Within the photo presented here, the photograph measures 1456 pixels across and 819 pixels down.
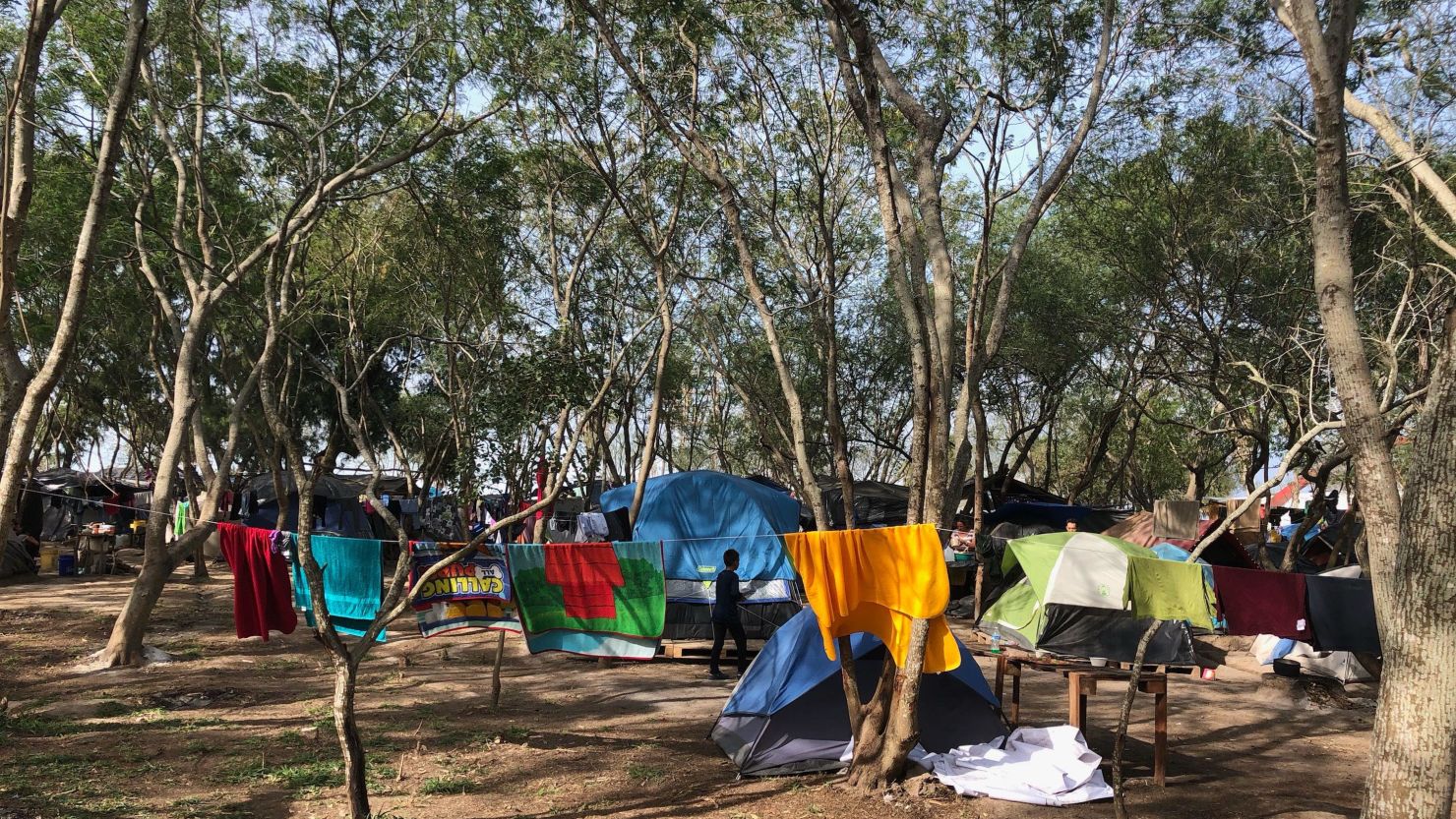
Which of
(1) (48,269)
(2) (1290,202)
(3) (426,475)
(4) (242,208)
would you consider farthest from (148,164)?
(2) (1290,202)

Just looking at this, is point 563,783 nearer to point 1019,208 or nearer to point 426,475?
point 426,475

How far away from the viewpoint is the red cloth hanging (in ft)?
30.0

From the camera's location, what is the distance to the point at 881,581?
6719 millimetres

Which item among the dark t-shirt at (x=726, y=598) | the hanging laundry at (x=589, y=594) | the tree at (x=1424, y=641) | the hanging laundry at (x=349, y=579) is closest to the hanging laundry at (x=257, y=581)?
the hanging laundry at (x=349, y=579)

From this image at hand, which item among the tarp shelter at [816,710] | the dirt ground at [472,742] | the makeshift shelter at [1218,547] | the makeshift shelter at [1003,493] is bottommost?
the dirt ground at [472,742]

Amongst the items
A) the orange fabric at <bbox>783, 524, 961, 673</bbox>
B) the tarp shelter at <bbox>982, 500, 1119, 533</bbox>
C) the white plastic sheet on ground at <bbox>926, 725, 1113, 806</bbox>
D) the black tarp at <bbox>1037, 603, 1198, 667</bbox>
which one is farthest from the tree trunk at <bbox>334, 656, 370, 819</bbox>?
the tarp shelter at <bbox>982, 500, 1119, 533</bbox>

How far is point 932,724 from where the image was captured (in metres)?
7.81

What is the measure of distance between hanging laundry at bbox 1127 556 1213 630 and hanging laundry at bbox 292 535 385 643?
689 cm

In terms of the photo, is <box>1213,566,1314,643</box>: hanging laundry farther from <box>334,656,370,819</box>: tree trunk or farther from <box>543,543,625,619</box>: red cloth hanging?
<box>334,656,370,819</box>: tree trunk

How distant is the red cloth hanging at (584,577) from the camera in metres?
9.15

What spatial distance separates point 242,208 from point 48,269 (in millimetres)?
3072

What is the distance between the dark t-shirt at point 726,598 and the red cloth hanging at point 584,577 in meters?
2.15

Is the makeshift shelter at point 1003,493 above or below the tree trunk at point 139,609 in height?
above

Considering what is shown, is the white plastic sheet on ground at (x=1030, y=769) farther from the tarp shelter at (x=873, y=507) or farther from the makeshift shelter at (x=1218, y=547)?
the tarp shelter at (x=873, y=507)
